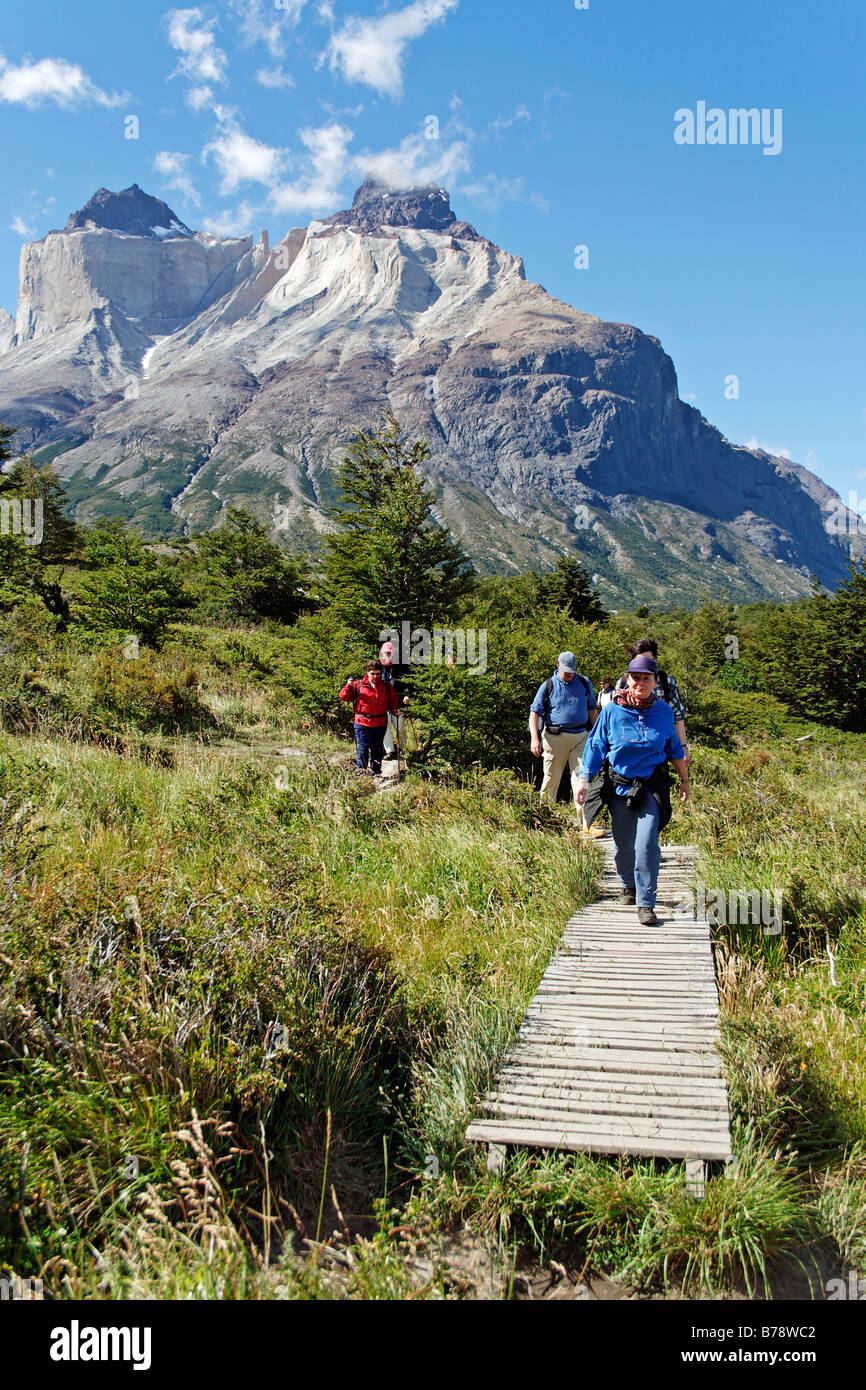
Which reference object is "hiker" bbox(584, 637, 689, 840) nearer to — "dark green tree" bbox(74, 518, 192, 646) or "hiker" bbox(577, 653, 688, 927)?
"hiker" bbox(577, 653, 688, 927)

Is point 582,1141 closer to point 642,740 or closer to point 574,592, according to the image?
point 642,740

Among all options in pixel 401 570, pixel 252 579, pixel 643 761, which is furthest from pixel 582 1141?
pixel 252 579

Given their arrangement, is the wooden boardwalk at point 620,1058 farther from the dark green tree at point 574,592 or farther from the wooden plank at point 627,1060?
the dark green tree at point 574,592

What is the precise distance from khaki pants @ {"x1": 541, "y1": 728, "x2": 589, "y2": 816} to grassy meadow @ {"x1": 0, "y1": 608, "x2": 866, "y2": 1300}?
6.62 feet

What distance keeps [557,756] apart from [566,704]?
2.30ft

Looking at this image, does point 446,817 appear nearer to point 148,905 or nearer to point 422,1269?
point 148,905

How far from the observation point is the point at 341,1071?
325 cm

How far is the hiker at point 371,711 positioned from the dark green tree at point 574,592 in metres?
11.0

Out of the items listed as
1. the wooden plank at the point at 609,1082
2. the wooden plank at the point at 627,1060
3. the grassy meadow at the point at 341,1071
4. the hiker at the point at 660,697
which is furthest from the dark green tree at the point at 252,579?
the wooden plank at the point at 609,1082

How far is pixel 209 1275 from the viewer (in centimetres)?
196

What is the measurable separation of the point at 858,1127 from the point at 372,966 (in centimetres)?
258
